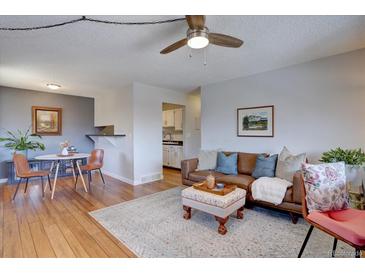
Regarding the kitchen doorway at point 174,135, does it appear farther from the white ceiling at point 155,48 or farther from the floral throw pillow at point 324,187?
A: the floral throw pillow at point 324,187

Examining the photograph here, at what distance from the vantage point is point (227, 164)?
11.2 ft

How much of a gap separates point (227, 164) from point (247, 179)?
1.77ft

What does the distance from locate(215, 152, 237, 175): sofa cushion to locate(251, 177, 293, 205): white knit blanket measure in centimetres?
68

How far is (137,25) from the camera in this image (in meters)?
1.93

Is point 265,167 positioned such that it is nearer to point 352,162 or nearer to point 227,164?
point 227,164

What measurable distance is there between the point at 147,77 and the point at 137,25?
187 cm

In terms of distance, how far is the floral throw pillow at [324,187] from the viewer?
4.96 ft

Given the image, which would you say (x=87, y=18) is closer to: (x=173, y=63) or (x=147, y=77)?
(x=173, y=63)

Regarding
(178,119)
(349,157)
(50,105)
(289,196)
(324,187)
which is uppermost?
(50,105)

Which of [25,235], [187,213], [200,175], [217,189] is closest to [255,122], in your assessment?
[200,175]

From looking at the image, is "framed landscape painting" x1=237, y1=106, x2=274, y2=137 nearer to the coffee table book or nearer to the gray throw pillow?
the gray throw pillow

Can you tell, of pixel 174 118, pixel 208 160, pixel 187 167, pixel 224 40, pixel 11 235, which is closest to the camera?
pixel 224 40

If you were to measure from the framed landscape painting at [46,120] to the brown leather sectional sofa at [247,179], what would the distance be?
390 cm
